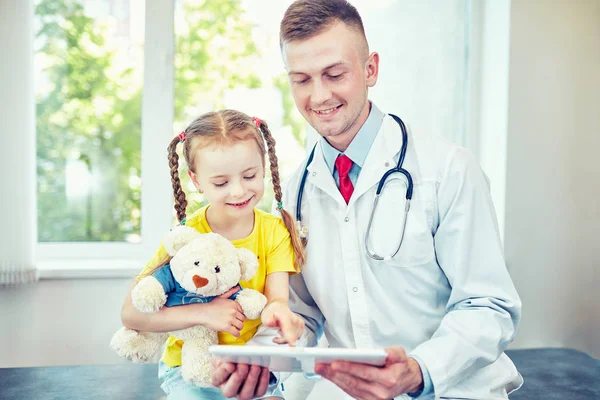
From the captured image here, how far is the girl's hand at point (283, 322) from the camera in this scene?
1396mm

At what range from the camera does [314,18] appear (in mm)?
1631

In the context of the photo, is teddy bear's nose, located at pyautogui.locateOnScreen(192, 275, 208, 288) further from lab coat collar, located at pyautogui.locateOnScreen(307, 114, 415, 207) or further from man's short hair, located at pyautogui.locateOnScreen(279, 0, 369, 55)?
man's short hair, located at pyautogui.locateOnScreen(279, 0, 369, 55)

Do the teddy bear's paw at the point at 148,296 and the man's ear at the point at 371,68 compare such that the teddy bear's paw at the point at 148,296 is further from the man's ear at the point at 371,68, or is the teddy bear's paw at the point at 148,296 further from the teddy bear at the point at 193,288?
the man's ear at the point at 371,68

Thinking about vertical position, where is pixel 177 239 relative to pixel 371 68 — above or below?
below

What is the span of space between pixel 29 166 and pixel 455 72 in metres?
1.98

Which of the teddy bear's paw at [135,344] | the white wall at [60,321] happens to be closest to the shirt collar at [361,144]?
the teddy bear's paw at [135,344]

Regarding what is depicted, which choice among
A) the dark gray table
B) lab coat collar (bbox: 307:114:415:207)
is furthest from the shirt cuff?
Result: the dark gray table

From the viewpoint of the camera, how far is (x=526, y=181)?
9.32 ft

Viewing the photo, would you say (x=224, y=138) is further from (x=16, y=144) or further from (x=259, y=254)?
(x=16, y=144)

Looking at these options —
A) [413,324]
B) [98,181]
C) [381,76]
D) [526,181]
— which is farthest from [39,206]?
[526,181]

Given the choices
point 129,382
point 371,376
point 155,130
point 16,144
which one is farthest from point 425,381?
point 16,144

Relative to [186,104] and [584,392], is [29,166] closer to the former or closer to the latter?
[186,104]

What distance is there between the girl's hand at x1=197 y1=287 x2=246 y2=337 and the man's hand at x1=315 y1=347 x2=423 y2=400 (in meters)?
0.24

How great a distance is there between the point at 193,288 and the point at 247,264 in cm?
14
